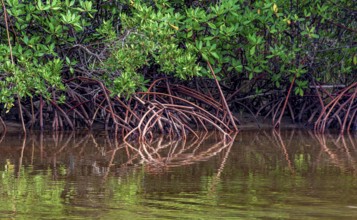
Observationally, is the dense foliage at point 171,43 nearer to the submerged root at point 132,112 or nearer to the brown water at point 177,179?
the submerged root at point 132,112

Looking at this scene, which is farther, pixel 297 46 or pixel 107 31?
pixel 297 46

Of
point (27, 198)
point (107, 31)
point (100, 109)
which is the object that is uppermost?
point (107, 31)

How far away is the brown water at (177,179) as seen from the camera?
14.8 ft

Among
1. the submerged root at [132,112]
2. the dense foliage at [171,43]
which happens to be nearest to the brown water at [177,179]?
the submerged root at [132,112]

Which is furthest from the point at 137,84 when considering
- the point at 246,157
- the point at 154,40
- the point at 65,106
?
the point at 246,157

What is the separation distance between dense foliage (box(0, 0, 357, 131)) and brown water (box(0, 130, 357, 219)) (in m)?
0.79

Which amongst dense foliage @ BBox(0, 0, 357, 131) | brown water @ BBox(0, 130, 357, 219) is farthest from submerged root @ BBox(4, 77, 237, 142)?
brown water @ BBox(0, 130, 357, 219)

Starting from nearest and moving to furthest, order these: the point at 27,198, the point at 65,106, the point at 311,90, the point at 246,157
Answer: the point at 27,198 < the point at 246,157 < the point at 65,106 < the point at 311,90

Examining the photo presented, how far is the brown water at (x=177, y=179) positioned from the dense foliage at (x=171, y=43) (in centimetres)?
79

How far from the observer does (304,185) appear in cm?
542

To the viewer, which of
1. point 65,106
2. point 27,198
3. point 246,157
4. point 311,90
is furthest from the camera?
point 311,90

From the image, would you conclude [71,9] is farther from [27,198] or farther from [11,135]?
[27,198]

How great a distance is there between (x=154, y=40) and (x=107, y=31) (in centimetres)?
49

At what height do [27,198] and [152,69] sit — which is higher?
[152,69]
